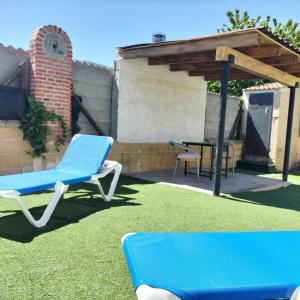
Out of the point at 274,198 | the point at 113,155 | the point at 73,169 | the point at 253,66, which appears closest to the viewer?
the point at 73,169

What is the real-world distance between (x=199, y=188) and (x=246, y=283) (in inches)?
189

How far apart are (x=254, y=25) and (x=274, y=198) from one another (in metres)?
18.7

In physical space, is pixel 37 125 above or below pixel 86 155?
above

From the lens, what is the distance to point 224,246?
2.08 m

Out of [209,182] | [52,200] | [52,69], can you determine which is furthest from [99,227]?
[209,182]

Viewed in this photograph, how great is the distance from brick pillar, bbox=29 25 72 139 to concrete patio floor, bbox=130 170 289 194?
2435 mm

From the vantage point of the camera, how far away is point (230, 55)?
561cm

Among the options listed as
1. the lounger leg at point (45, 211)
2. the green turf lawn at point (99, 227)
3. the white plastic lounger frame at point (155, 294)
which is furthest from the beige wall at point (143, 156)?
the white plastic lounger frame at point (155, 294)

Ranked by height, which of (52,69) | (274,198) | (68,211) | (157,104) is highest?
(52,69)

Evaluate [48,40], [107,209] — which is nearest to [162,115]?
[48,40]

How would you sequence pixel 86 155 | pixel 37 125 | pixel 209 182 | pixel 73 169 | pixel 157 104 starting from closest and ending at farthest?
pixel 73 169
pixel 86 155
pixel 37 125
pixel 209 182
pixel 157 104

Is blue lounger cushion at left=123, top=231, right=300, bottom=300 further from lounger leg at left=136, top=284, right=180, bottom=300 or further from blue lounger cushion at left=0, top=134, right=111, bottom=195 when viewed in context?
blue lounger cushion at left=0, top=134, right=111, bottom=195

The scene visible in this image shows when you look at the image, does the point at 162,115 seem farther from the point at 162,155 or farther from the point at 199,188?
the point at 199,188

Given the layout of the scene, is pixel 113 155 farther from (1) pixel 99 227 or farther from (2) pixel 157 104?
(1) pixel 99 227
